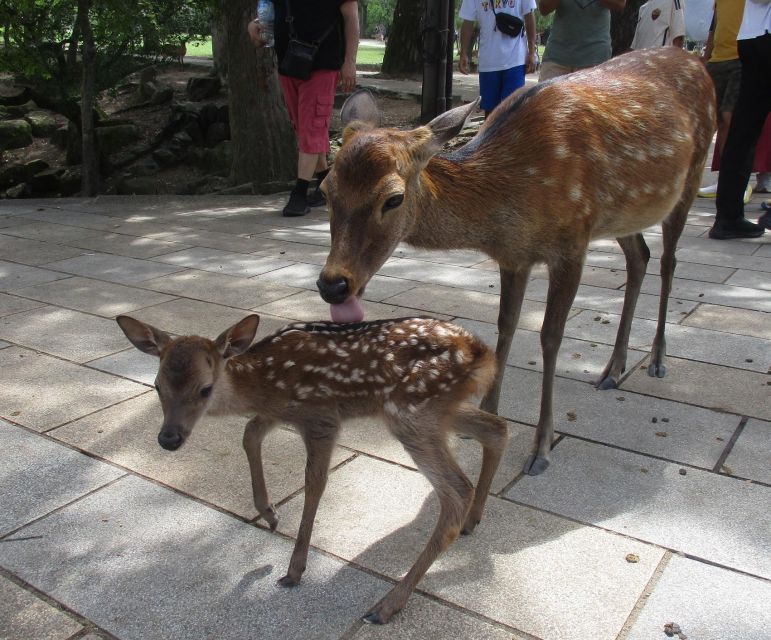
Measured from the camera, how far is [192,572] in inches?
111

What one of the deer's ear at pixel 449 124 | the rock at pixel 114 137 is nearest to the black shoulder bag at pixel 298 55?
the deer's ear at pixel 449 124

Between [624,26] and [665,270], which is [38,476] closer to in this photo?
[665,270]

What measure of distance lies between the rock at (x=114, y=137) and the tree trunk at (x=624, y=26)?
9670 mm

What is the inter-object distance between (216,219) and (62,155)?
8.86 m

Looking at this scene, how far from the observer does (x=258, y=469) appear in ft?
10.0

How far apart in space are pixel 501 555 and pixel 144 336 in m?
1.56

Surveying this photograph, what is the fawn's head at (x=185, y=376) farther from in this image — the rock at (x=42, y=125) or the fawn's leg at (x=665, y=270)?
the rock at (x=42, y=125)

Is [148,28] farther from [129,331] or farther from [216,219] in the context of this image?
[129,331]

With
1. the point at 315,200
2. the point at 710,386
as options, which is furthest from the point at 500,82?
the point at 710,386

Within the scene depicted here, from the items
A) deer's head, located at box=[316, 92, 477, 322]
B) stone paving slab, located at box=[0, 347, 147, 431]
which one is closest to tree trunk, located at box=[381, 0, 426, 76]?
stone paving slab, located at box=[0, 347, 147, 431]

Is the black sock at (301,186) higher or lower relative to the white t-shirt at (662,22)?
lower

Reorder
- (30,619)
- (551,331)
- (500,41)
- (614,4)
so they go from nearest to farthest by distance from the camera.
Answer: (30,619)
(551,331)
(614,4)
(500,41)

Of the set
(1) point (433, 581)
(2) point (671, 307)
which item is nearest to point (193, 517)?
(1) point (433, 581)

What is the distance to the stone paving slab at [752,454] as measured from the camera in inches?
136
